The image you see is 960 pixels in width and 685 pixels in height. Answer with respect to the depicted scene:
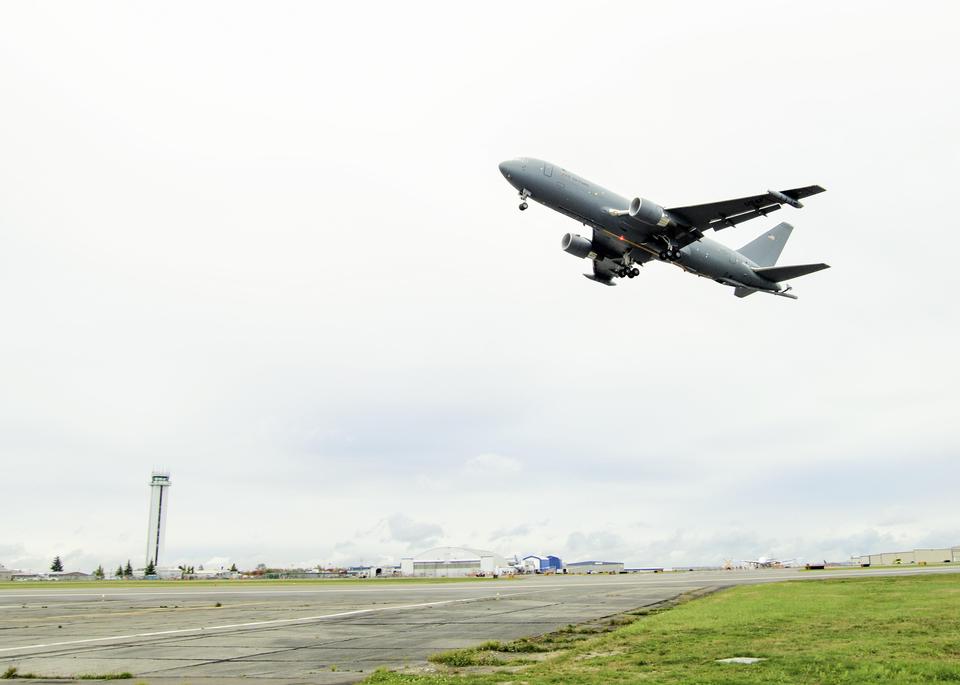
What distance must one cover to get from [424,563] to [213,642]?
15157 centimetres

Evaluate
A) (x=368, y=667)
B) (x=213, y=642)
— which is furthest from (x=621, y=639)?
(x=213, y=642)

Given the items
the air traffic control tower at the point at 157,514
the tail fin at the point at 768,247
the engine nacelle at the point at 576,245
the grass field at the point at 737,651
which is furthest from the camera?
the air traffic control tower at the point at 157,514

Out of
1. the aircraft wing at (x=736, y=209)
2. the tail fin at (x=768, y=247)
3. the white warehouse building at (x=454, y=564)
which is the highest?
the tail fin at (x=768, y=247)

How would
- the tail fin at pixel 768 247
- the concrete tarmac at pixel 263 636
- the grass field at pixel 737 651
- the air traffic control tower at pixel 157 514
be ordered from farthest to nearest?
the air traffic control tower at pixel 157 514 → the tail fin at pixel 768 247 → the concrete tarmac at pixel 263 636 → the grass field at pixel 737 651

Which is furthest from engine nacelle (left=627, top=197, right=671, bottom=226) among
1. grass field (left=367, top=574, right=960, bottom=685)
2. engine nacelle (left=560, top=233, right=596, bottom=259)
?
grass field (left=367, top=574, right=960, bottom=685)

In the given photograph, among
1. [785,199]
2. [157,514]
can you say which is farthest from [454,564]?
[785,199]

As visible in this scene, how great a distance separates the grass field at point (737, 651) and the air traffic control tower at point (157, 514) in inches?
6717

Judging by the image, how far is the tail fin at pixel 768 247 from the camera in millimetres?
62219

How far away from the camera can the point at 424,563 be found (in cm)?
16462

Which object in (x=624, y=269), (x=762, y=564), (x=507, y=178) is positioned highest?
(x=507, y=178)

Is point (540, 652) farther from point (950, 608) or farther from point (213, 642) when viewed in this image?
point (950, 608)

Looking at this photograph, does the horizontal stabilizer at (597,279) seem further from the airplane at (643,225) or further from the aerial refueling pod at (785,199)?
the aerial refueling pod at (785,199)

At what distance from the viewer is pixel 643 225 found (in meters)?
45.5

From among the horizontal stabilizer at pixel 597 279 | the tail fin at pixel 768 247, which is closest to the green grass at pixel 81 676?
the horizontal stabilizer at pixel 597 279
